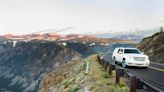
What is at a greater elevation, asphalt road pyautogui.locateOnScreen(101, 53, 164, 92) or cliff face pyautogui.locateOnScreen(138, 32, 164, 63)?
asphalt road pyautogui.locateOnScreen(101, 53, 164, 92)

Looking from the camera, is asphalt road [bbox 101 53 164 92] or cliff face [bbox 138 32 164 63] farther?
cliff face [bbox 138 32 164 63]

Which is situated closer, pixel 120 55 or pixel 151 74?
pixel 151 74

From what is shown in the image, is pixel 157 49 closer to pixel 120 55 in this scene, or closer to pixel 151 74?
pixel 120 55

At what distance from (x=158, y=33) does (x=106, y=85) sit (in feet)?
153

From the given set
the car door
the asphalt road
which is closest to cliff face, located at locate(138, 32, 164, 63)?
the car door

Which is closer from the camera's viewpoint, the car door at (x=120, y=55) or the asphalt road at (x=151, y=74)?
the asphalt road at (x=151, y=74)

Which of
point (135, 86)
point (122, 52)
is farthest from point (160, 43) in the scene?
point (135, 86)

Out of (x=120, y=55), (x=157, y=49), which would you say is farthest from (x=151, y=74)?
(x=157, y=49)

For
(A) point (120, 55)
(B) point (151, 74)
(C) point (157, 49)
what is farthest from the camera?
(C) point (157, 49)

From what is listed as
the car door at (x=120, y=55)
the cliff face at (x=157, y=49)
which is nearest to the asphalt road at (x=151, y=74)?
the car door at (x=120, y=55)

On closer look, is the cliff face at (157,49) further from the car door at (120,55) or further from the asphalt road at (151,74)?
the asphalt road at (151,74)

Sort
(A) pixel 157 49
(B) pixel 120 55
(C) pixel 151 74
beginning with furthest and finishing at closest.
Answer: (A) pixel 157 49 < (B) pixel 120 55 < (C) pixel 151 74

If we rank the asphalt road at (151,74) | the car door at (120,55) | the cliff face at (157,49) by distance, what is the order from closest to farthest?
the asphalt road at (151,74) → the car door at (120,55) → the cliff face at (157,49)

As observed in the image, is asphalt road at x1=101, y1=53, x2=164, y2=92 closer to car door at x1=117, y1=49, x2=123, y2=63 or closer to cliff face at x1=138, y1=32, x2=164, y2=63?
car door at x1=117, y1=49, x2=123, y2=63
